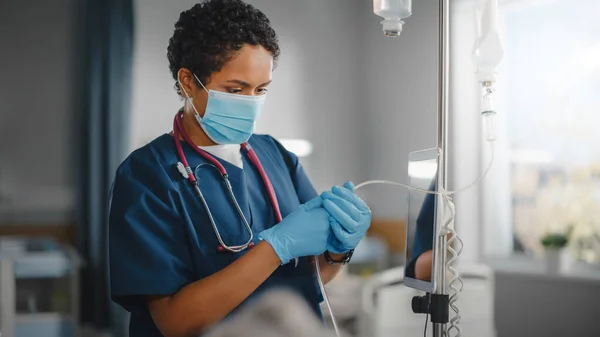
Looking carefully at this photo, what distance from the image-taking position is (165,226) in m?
1.01

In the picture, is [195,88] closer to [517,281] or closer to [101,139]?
[101,139]

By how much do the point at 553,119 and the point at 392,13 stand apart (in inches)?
59.7

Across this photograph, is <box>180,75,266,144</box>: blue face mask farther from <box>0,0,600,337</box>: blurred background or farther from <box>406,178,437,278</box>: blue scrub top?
<box>406,178,437,278</box>: blue scrub top

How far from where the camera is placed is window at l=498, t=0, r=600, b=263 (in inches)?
91.8

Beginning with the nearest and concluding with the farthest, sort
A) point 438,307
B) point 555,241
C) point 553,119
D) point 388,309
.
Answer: point 438,307 → point 388,309 → point 555,241 → point 553,119

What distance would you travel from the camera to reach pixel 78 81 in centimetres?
102

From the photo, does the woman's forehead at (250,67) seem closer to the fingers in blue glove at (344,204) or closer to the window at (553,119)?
the fingers in blue glove at (344,204)

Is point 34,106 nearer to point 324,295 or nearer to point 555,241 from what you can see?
point 324,295

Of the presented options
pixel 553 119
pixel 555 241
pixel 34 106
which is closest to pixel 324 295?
pixel 34 106

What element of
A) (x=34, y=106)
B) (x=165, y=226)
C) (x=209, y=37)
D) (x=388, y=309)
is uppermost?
(x=209, y=37)

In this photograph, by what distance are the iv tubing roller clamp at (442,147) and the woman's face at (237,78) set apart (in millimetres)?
374

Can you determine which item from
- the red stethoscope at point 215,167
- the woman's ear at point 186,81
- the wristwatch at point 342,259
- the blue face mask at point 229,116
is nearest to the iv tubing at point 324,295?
the wristwatch at point 342,259

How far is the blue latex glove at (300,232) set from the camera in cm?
104

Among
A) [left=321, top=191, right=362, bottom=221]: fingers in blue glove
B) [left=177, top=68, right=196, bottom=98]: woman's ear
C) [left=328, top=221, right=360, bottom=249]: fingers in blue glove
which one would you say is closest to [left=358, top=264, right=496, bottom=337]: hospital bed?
[left=328, top=221, right=360, bottom=249]: fingers in blue glove
